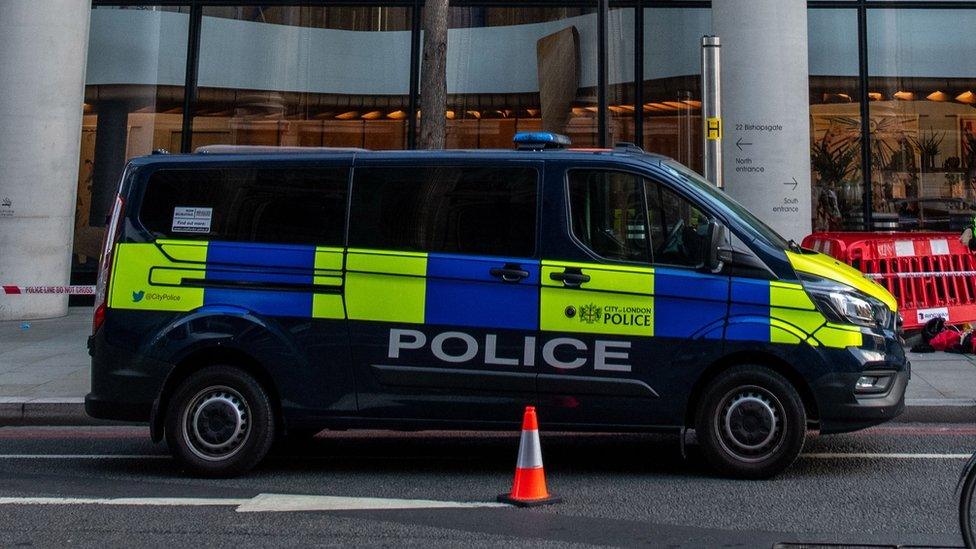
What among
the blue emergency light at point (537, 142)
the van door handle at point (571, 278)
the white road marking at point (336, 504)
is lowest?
the white road marking at point (336, 504)

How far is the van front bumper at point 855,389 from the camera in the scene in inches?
257

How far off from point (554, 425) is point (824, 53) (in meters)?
11.4

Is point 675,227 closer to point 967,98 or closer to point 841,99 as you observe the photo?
point 841,99

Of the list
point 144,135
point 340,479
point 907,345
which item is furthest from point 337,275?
point 144,135

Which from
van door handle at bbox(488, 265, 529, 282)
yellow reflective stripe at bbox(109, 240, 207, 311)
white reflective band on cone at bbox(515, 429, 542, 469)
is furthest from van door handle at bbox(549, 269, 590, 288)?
yellow reflective stripe at bbox(109, 240, 207, 311)

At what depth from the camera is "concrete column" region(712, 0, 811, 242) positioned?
13.3 m

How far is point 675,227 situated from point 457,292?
1.41m

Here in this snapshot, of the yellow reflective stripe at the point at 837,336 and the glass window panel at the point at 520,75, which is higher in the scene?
the glass window panel at the point at 520,75

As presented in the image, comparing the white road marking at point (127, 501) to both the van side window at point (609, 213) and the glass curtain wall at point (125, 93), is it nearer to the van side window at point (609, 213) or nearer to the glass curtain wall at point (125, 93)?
the van side window at point (609, 213)

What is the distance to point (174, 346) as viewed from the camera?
6824mm

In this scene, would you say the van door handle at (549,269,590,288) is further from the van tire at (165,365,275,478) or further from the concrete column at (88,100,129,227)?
the concrete column at (88,100,129,227)

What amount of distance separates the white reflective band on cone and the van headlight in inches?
76.1

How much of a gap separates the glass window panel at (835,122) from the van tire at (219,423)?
444 inches

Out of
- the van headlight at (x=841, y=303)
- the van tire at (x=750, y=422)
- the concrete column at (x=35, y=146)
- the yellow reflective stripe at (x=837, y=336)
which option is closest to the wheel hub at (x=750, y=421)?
the van tire at (x=750, y=422)
